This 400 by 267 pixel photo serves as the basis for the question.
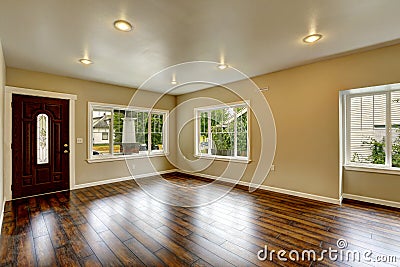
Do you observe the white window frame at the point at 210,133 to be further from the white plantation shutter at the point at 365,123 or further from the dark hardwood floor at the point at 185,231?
the white plantation shutter at the point at 365,123

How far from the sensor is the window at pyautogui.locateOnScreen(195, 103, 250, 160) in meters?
4.90

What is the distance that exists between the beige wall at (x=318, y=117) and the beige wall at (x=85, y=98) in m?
3.49

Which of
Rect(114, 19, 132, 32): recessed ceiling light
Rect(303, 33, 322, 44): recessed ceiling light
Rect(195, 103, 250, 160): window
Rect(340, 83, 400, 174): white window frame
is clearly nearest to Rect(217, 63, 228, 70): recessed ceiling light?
Rect(195, 103, 250, 160): window

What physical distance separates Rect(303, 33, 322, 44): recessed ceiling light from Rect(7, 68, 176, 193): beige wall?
4293 mm

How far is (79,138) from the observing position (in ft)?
15.0

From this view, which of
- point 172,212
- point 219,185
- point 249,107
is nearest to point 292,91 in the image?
point 249,107

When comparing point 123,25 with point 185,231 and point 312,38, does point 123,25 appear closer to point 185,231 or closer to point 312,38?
point 312,38

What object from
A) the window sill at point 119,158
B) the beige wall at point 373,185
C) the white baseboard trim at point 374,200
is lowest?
the white baseboard trim at point 374,200

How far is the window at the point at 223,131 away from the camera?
490 centimetres

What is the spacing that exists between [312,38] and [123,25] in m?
2.46

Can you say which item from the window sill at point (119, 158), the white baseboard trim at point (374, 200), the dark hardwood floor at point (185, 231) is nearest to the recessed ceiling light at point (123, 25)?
the dark hardwood floor at point (185, 231)

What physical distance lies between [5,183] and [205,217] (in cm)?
373

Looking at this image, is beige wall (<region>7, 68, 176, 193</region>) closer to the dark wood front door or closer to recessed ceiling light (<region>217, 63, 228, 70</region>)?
the dark wood front door

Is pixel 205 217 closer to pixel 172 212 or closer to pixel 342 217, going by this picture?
pixel 172 212
